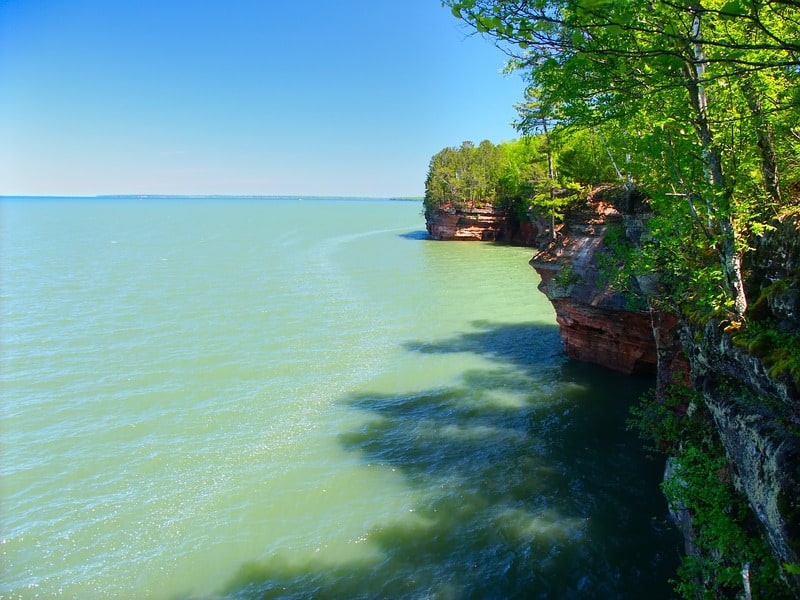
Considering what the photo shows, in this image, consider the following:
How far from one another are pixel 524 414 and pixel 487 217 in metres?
61.1

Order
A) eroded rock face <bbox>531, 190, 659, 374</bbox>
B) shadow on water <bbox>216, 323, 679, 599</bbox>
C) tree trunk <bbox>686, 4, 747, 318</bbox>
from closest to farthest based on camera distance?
tree trunk <bbox>686, 4, 747, 318</bbox> < shadow on water <bbox>216, 323, 679, 599</bbox> < eroded rock face <bbox>531, 190, 659, 374</bbox>

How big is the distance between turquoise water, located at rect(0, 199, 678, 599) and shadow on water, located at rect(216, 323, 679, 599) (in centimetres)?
6

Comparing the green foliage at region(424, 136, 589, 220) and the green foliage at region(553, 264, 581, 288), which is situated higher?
the green foliage at region(424, 136, 589, 220)

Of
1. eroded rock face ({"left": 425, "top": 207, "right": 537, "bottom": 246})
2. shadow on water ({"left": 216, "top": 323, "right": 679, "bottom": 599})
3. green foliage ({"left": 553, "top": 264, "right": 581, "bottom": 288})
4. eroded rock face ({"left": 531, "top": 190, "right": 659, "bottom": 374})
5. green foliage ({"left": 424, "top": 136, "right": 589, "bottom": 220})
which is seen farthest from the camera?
eroded rock face ({"left": 425, "top": 207, "right": 537, "bottom": 246})

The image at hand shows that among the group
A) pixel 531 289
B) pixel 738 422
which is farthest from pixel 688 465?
pixel 531 289

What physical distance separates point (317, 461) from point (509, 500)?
19.5 feet

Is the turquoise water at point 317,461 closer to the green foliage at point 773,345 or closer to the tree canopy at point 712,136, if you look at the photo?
the green foliage at point 773,345

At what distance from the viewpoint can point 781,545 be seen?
6512 mm

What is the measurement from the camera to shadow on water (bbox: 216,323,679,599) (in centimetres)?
1058

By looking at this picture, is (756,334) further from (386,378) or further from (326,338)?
(326,338)

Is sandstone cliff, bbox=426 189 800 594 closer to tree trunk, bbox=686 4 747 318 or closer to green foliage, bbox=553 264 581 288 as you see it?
tree trunk, bbox=686 4 747 318

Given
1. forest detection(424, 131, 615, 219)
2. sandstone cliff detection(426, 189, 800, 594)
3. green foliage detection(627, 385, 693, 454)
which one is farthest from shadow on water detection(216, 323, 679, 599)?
forest detection(424, 131, 615, 219)

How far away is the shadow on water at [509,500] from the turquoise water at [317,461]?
6 cm

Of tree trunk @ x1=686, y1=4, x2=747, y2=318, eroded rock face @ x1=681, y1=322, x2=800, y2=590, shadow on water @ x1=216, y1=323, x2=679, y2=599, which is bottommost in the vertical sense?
shadow on water @ x1=216, y1=323, x2=679, y2=599
